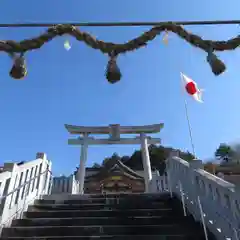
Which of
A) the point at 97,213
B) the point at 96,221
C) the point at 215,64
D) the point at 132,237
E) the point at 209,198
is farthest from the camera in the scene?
the point at 97,213

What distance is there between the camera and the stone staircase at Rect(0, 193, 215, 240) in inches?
166

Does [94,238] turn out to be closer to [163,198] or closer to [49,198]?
[163,198]

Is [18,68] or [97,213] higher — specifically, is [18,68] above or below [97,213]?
above

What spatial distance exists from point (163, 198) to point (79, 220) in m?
2.20

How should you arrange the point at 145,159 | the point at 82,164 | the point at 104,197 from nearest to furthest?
the point at 104,197
the point at 145,159
the point at 82,164

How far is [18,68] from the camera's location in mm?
2939

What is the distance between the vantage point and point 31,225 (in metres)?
4.67

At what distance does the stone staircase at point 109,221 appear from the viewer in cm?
422

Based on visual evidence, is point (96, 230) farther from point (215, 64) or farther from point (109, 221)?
point (215, 64)

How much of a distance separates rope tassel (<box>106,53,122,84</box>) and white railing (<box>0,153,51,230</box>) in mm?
2813

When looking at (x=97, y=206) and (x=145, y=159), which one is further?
(x=145, y=159)

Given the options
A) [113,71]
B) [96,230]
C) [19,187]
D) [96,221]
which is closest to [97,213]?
[96,221]

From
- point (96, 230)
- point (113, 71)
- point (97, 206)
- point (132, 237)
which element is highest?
point (113, 71)

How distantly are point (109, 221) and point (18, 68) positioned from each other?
10.5 feet
